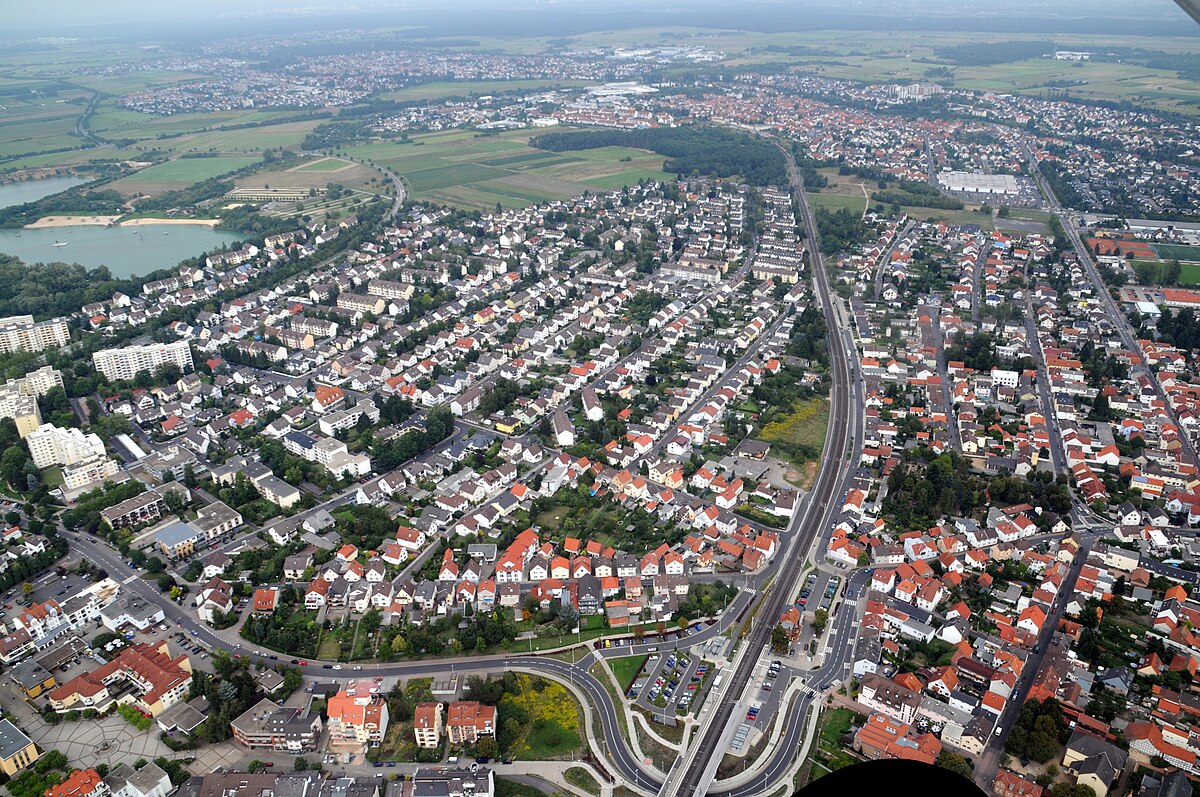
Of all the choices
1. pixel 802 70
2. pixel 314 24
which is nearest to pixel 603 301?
pixel 802 70

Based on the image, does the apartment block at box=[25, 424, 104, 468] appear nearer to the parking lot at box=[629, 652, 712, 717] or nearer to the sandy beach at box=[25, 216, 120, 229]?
the parking lot at box=[629, 652, 712, 717]

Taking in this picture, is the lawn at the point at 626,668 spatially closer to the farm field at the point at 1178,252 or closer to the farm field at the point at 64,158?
the farm field at the point at 1178,252

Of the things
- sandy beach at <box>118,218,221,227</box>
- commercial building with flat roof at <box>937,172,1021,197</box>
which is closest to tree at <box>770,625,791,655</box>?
commercial building with flat roof at <box>937,172,1021,197</box>

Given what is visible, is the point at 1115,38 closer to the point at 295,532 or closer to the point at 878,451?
the point at 878,451

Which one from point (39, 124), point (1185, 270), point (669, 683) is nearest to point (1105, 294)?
point (1185, 270)

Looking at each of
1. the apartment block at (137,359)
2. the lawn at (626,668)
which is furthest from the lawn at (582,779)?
the apartment block at (137,359)
